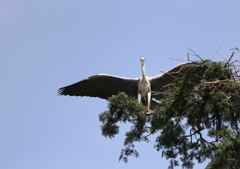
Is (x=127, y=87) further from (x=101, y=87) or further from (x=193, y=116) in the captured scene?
(x=193, y=116)

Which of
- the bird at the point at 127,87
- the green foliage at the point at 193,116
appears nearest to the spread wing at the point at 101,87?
the bird at the point at 127,87

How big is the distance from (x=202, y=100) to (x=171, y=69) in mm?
3271

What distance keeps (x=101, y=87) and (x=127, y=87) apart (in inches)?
26.8

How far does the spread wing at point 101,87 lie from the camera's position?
36.4ft

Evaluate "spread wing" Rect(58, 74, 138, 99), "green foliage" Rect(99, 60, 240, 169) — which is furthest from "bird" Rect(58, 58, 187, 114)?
"green foliage" Rect(99, 60, 240, 169)

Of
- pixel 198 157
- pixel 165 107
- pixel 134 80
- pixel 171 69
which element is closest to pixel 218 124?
pixel 165 107

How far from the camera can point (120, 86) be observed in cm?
1132

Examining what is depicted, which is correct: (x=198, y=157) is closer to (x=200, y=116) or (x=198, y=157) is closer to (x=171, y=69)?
(x=200, y=116)

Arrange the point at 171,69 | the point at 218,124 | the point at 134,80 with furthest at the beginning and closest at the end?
1. the point at 134,80
2. the point at 171,69
3. the point at 218,124

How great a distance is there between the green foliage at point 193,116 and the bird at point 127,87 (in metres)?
2.28

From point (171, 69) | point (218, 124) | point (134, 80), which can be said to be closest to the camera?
point (218, 124)

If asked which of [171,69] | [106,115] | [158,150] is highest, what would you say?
[171,69]

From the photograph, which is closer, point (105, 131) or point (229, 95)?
point (229, 95)

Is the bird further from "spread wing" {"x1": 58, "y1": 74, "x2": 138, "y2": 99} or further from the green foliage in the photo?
the green foliage
